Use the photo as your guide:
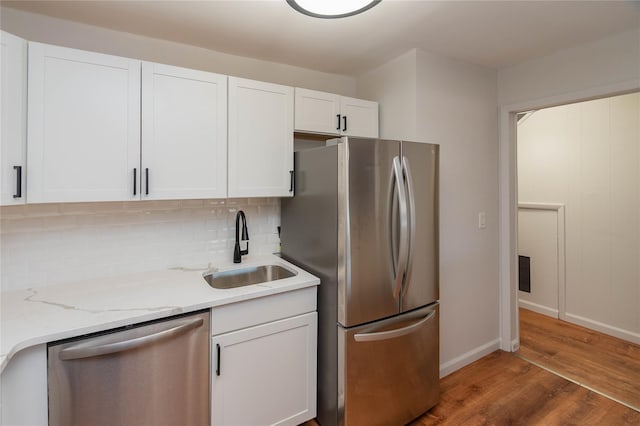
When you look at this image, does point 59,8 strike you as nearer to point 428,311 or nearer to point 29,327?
point 29,327

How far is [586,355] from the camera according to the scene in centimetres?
262

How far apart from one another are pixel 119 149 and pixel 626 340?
4.32 metres

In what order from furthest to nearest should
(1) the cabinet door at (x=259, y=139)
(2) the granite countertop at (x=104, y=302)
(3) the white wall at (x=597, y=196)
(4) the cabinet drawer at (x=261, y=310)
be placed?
(3) the white wall at (x=597, y=196), (1) the cabinet door at (x=259, y=139), (4) the cabinet drawer at (x=261, y=310), (2) the granite countertop at (x=104, y=302)

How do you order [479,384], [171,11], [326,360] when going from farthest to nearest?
[479,384], [326,360], [171,11]

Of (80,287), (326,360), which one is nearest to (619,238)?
(326,360)

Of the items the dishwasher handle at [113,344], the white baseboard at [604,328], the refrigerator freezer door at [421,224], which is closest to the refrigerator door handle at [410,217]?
the refrigerator freezer door at [421,224]

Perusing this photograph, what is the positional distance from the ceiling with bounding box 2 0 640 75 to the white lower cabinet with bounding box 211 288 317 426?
1.64m

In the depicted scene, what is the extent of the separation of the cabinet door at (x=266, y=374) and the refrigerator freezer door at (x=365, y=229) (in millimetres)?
326

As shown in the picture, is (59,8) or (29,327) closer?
(29,327)

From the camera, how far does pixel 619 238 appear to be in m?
2.86

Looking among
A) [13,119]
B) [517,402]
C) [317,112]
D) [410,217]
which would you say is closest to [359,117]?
[317,112]

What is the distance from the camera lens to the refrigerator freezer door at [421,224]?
1.77m

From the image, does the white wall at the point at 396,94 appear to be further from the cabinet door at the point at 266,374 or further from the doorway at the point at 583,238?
the doorway at the point at 583,238

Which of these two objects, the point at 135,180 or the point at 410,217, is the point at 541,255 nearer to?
the point at 410,217
